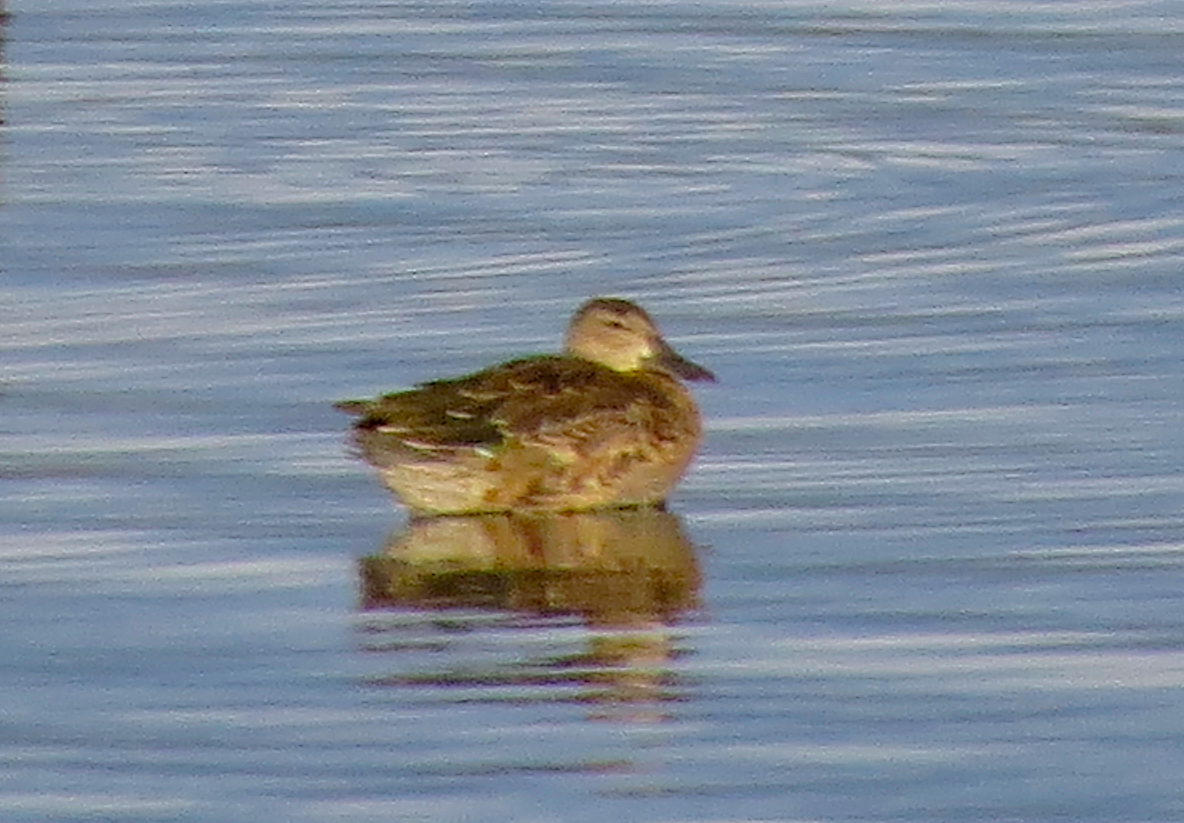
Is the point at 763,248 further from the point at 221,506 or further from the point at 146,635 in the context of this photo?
the point at 146,635

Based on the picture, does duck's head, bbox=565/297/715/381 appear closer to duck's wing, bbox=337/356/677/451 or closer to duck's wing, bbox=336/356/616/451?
duck's wing, bbox=337/356/677/451

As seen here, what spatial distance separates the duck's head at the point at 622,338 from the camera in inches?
480

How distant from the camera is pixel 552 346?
13828 mm

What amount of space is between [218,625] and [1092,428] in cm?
299

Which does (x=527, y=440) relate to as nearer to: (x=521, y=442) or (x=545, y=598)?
(x=521, y=442)

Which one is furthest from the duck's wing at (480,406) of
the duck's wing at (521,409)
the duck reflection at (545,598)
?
the duck reflection at (545,598)

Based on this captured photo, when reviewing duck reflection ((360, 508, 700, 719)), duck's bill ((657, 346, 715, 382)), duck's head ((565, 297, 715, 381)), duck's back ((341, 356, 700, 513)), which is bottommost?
duck reflection ((360, 508, 700, 719))

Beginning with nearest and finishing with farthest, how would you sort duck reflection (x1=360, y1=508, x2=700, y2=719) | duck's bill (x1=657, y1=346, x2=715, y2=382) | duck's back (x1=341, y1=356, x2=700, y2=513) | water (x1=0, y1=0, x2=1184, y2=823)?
water (x1=0, y1=0, x2=1184, y2=823) < duck reflection (x1=360, y1=508, x2=700, y2=719) < duck's back (x1=341, y1=356, x2=700, y2=513) < duck's bill (x1=657, y1=346, x2=715, y2=382)

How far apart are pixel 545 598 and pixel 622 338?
1.87 metres

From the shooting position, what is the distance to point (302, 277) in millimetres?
14789

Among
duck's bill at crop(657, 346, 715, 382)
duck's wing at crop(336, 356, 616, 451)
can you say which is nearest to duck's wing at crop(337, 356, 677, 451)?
duck's wing at crop(336, 356, 616, 451)

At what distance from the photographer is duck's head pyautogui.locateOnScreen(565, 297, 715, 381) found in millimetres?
12188

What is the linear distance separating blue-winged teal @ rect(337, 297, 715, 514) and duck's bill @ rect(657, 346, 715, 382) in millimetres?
162

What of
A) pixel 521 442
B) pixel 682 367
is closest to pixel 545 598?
pixel 521 442
